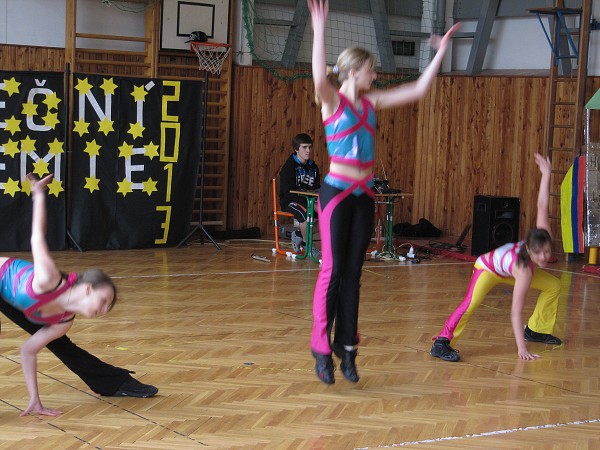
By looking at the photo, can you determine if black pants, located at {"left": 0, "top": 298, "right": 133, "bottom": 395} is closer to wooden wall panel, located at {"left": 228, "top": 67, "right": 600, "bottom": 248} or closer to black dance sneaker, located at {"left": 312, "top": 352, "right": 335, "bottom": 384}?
black dance sneaker, located at {"left": 312, "top": 352, "right": 335, "bottom": 384}

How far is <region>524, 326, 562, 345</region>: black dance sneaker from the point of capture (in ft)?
18.2

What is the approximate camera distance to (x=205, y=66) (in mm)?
10117

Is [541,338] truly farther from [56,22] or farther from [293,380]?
[56,22]

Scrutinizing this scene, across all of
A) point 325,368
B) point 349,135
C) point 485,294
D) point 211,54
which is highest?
point 211,54

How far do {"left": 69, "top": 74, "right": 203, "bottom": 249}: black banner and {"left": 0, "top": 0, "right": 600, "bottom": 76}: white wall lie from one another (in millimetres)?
933

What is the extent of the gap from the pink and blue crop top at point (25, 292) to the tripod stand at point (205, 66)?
5.77 metres

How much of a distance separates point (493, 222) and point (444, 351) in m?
4.69

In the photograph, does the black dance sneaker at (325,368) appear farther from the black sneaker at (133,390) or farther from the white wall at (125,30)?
the white wall at (125,30)

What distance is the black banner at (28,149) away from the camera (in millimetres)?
8672

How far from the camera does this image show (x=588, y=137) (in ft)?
31.1

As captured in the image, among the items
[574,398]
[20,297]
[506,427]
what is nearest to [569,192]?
[574,398]

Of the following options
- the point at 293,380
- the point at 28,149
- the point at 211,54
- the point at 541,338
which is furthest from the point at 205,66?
the point at 293,380

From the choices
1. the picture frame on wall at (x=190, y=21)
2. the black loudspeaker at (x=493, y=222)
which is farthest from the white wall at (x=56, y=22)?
the black loudspeaker at (x=493, y=222)

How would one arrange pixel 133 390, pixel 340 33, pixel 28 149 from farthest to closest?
pixel 340 33
pixel 28 149
pixel 133 390
